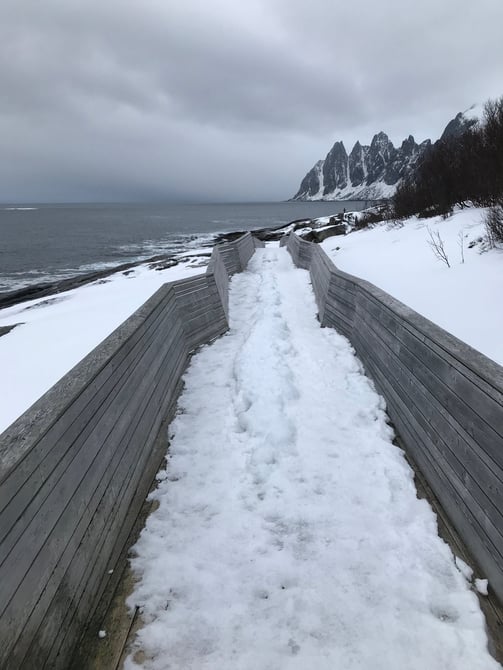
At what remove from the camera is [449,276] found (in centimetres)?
941

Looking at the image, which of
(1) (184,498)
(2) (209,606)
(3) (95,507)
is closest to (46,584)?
(3) (95,507)

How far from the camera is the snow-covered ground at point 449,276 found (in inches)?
250

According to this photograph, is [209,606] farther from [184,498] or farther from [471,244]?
[471,244]

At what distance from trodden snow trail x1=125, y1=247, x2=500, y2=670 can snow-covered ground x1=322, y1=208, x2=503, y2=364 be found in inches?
96.7

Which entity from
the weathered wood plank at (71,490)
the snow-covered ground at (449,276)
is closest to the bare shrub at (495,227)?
the snow-covered ground at (449,276)

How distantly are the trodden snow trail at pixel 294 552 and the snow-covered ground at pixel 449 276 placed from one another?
96.7 inches

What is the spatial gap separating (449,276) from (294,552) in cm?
839

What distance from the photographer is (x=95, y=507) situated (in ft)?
8.98

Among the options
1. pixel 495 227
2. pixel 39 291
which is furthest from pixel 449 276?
pixel 39 291

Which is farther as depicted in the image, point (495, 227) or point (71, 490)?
point (495, 227)

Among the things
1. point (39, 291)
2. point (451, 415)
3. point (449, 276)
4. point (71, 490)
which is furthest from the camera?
point (39, 291)

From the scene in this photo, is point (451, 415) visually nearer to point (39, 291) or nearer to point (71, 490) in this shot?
point (71, 490)

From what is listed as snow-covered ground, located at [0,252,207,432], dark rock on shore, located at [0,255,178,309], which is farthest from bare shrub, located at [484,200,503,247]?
dark rock on shore, located at [0,255,178,309]

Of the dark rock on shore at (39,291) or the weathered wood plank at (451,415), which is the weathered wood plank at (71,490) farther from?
the dark rock on shore at (39,291)
